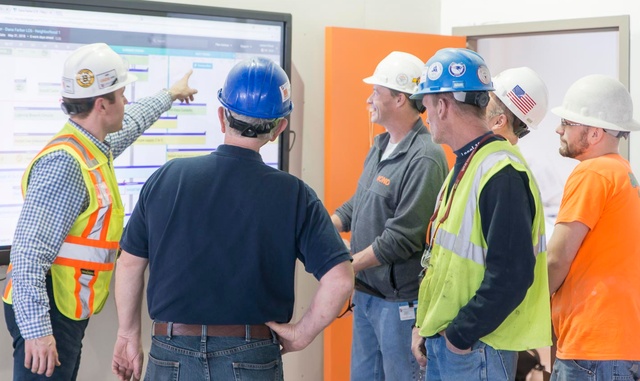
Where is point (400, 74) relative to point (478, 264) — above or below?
above

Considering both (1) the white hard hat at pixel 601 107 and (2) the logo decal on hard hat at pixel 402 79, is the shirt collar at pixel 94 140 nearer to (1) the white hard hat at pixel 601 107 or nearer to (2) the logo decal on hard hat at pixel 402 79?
(2) the logo decal on hard hat at pixel 402 79

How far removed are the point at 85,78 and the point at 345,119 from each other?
1596mm

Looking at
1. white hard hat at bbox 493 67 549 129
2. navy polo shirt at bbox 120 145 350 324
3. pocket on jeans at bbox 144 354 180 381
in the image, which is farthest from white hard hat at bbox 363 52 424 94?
pocket on jeans at bbox 144 354 180 381

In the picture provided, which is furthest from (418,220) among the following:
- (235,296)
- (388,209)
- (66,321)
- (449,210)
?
(66,321)

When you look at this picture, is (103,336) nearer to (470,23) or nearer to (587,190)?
(587,190)

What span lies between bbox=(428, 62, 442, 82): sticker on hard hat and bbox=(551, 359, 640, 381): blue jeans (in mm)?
1094

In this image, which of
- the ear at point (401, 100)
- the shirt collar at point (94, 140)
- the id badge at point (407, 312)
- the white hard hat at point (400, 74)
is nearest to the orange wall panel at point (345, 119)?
the white hard hat at point (400, 74)

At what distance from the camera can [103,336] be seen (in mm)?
3576

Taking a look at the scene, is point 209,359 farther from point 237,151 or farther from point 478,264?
point 478,264

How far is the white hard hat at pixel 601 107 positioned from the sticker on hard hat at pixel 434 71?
0.65 m

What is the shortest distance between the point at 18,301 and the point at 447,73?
154 centimetres

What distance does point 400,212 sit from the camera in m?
Answer: 2.98

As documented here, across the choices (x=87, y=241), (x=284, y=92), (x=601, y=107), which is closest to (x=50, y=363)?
(x=87, y=241)

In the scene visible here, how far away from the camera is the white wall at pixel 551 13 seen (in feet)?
12.6
